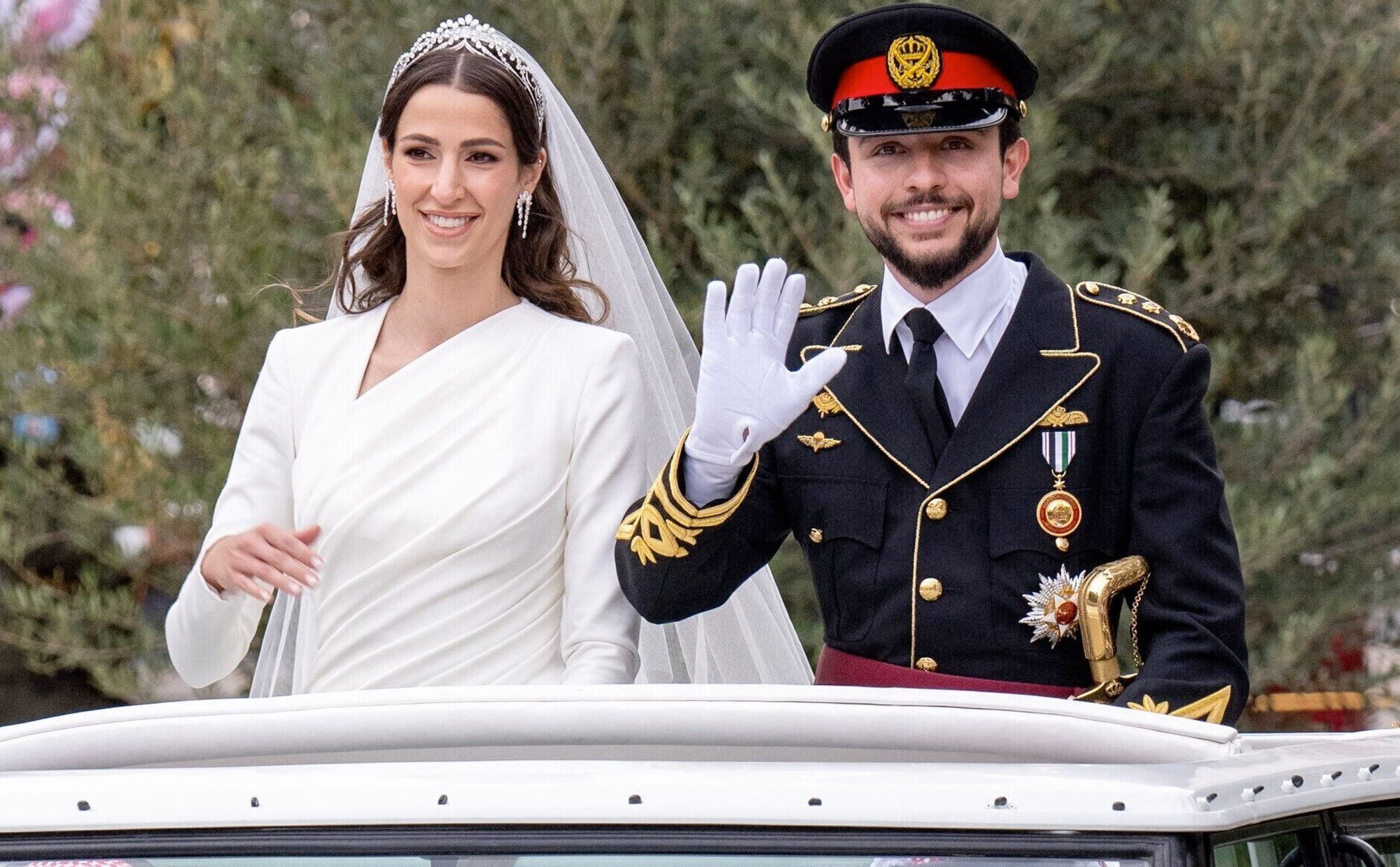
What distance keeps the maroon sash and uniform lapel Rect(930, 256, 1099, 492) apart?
0.26 metres

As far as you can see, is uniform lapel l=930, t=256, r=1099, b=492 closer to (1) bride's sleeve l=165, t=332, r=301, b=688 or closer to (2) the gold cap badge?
(2) the gold cap badge

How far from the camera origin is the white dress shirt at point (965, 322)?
2691 millimetres

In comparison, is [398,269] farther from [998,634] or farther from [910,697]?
[910,697]

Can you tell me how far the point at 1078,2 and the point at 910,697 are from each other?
11.6 ft

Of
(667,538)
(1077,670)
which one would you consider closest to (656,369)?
(667,538)

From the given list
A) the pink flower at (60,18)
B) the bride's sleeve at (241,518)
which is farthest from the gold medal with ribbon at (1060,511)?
the pink flower at (60,18)

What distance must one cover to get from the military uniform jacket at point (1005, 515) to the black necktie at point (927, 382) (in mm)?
18

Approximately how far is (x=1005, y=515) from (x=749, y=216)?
2572 millimetres

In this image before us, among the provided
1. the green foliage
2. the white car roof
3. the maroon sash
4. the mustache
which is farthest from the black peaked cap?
the green foliage

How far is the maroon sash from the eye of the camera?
255 centimetres

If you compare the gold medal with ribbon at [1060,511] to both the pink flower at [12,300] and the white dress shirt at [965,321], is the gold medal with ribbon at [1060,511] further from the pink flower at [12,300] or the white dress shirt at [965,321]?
the pink flower at [12,300]

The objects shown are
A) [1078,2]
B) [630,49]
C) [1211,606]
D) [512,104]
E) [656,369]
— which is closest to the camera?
[1211,606]

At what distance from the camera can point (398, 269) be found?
10.1 feet

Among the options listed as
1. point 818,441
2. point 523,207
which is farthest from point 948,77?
point 523,207
